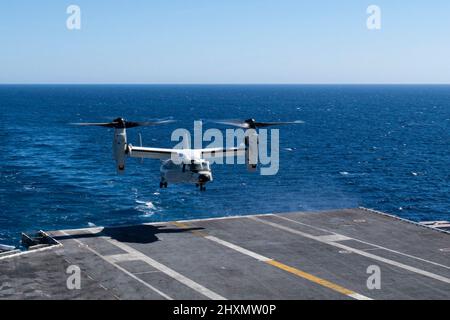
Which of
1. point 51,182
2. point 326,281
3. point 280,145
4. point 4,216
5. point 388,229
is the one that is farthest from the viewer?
point 280,145

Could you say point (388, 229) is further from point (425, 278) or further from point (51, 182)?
point (51, 182)

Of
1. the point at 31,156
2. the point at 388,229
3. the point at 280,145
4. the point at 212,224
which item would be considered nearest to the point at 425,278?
the point at 388,229

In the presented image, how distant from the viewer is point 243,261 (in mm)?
44438

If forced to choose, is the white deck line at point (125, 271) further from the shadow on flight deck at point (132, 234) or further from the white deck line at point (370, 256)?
the white deck line at point (370, 256)

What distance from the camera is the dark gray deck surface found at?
3756cm

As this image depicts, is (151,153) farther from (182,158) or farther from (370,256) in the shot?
(370,256)

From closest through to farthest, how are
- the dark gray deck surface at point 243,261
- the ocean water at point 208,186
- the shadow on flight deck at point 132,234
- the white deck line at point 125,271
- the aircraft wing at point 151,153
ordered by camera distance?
the white deck line at point 125,271 → the dark gray deck surface at point 243,261 → the aircraft wing at point 151,153 → the shadow on flight deck at point 132,234 → the ocean water at point 208,186

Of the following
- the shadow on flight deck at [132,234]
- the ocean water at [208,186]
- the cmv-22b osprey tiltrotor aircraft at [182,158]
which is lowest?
the ocean water at [208,186]

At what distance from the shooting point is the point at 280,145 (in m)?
143

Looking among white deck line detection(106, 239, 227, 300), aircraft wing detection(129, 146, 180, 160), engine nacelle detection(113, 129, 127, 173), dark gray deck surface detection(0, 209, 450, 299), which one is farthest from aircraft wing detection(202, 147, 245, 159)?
white deck line detection(106, 239, 227, 300)

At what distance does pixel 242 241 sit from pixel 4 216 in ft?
121

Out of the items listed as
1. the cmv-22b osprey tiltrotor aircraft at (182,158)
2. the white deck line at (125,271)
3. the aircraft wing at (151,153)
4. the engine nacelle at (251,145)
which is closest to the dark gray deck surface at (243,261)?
the white deck line at (125,271)

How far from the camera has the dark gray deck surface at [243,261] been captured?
123 ft
